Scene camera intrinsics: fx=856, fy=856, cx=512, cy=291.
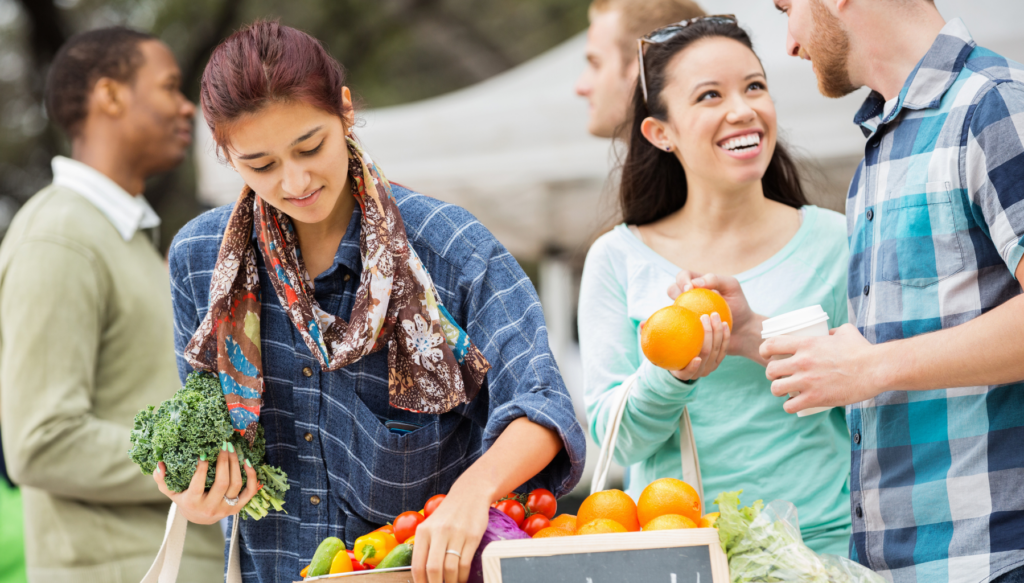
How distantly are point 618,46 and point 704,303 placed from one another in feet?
5.15

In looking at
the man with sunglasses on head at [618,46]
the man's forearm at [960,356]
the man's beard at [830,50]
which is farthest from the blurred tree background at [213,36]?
the man's forearm at [960,356]

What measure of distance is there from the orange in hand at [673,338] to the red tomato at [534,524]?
44 cm

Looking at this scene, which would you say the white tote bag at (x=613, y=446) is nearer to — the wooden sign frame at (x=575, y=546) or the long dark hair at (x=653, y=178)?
the wooden sign frame at (x=575, y=546)

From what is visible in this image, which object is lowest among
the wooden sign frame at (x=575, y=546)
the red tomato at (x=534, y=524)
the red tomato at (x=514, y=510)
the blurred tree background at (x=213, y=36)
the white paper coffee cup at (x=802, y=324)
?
the wooden sign frame at (x=575, y=546)

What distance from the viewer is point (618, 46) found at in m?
3.22

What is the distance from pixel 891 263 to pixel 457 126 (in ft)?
9.98

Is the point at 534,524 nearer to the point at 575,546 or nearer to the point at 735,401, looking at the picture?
the point at 575,546

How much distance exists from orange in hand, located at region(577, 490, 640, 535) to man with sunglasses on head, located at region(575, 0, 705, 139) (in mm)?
1780

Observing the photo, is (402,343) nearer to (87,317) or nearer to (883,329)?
(883,329)

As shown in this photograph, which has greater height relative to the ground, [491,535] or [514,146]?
[514,146]

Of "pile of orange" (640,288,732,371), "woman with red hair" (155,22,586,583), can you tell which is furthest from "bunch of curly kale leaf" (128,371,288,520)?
"pile of orange" (640,288,732,371)

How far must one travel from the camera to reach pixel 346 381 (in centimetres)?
193

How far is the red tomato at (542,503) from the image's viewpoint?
1769 millimetres

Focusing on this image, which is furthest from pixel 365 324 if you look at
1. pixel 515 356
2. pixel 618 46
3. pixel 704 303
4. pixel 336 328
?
pixel 618 46
